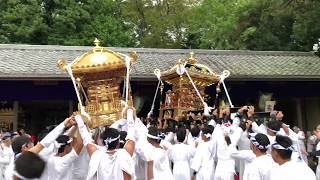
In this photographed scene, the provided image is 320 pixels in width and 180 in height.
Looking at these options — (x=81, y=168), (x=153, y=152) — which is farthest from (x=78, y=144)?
(x=153, y=152)

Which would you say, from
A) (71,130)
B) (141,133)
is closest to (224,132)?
(141,133)

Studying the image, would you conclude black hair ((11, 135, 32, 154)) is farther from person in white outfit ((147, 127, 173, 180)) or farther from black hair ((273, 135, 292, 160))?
black hair ((273, 135, 292, 160))

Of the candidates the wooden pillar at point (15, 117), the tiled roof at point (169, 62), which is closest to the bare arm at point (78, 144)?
the tiled roof at point (169, 62)

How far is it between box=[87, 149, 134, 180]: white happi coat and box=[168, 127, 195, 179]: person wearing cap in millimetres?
3034

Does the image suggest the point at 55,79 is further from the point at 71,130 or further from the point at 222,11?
the point at 222,11

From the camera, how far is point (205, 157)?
26.0 ft

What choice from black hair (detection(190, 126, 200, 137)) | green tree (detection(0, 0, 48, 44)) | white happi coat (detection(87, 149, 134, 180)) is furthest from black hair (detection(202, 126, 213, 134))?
green tree (detection(0, 0, 48, 44))

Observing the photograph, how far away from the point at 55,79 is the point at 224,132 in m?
5.89

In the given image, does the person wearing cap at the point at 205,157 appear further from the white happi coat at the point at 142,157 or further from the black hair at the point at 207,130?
the white happi coat at the point at 142,157

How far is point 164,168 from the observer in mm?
6902

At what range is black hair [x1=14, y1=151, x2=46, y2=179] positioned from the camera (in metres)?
3.33

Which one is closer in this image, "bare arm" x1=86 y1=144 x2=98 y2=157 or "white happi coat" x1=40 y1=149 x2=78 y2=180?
"bare arm" x1=86 y1=144 x2=98 y2=157

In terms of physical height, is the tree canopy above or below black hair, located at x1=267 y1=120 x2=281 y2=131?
above

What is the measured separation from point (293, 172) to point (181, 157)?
388 cm
